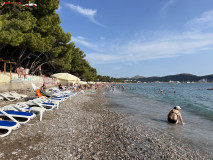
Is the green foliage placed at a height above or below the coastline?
above

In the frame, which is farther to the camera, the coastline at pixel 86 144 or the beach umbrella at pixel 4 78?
the beach umbrella at pixel 4 78

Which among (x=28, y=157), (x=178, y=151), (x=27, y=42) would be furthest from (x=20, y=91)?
(x=178, y=151)

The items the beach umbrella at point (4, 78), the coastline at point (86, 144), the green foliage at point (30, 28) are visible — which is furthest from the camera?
the green foliage at point (30, 28)

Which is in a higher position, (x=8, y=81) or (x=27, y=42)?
(x=27, y=42)

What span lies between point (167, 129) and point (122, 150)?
12.1 ft

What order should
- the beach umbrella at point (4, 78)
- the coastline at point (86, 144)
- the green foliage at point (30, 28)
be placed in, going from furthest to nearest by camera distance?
the green foliage at point (30, 28)
the beach umbrella at point (4, 78)
the coastline at point (86, 144)

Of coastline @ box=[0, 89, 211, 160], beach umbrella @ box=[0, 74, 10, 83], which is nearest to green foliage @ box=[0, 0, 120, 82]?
beach umbrella @ box=[0, 74, 10, 83]

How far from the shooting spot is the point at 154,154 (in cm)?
418

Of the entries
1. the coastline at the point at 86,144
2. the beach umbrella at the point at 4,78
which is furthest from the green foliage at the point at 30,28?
the coastline at the point at 86,144

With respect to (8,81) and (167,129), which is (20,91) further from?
(167,129)

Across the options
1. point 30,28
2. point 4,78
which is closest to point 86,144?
point 4,78

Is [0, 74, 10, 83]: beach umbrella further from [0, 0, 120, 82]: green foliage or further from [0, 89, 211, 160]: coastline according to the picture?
[0, 89, 211, 160]: coastline

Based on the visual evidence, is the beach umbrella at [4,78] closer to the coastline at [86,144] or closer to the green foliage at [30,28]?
the green foliage at [30,28]

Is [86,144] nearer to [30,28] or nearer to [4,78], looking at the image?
[4,78]
